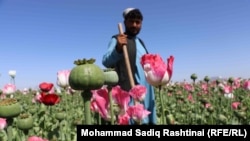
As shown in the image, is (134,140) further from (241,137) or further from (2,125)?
(2,125)

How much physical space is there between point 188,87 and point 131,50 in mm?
4867

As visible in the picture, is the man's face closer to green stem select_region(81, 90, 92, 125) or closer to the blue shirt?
the blue shirt

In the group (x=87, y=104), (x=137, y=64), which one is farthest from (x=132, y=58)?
(x=87, y=104)

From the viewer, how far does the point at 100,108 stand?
2016 mm

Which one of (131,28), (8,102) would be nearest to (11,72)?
(131,28)

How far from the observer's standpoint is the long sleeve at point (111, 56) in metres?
3.54

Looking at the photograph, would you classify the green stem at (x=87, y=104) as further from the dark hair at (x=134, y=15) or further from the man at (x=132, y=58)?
the dark hair at (x=134, y=15)

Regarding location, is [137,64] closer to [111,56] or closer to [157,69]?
[111,56]

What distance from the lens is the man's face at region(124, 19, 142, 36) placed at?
13.7ft

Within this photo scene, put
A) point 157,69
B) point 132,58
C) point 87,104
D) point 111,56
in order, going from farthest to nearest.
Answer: point 132,58
point 111,56
point 157,69
point 87,104

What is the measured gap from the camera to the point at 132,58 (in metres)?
4.02

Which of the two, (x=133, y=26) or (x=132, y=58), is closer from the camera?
(x=132, y=58)

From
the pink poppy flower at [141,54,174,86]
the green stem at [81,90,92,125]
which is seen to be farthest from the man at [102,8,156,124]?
the green stem at [81,90,92,125]

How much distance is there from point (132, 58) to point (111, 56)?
464 mm
